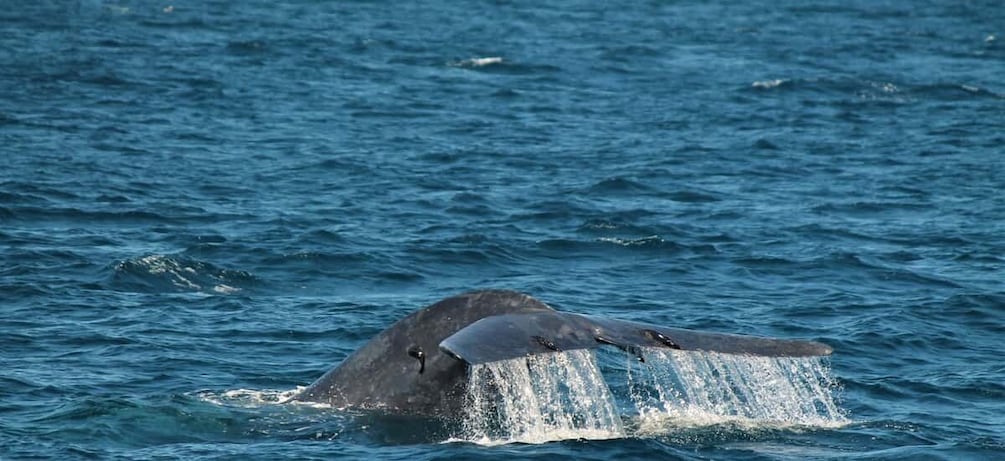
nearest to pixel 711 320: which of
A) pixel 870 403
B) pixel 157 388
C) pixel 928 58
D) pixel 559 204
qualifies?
pixel 870 403

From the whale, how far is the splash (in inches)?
4.7

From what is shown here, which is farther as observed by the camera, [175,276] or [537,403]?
[175,276]

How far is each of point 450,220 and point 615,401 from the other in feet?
33.9

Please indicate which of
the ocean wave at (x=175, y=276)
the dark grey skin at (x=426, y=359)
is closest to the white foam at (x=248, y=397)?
the dark grey skin at (x=426, y=359)

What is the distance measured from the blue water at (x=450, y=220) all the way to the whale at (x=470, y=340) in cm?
27

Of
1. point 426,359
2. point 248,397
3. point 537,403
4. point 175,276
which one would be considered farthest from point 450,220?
point 426,359

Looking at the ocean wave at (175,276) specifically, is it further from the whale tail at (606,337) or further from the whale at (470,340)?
the whale tail at (606,337)

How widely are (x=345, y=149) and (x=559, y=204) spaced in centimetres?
652

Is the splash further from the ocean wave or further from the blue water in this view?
the ocean wave

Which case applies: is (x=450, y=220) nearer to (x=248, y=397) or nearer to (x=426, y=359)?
(x=248, y=397)

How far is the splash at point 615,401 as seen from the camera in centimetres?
1159

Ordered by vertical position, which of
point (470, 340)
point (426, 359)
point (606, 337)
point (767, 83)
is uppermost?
point (470, 340)

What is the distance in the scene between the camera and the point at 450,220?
24.2m

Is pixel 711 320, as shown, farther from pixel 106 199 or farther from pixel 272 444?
pixel 106 199
